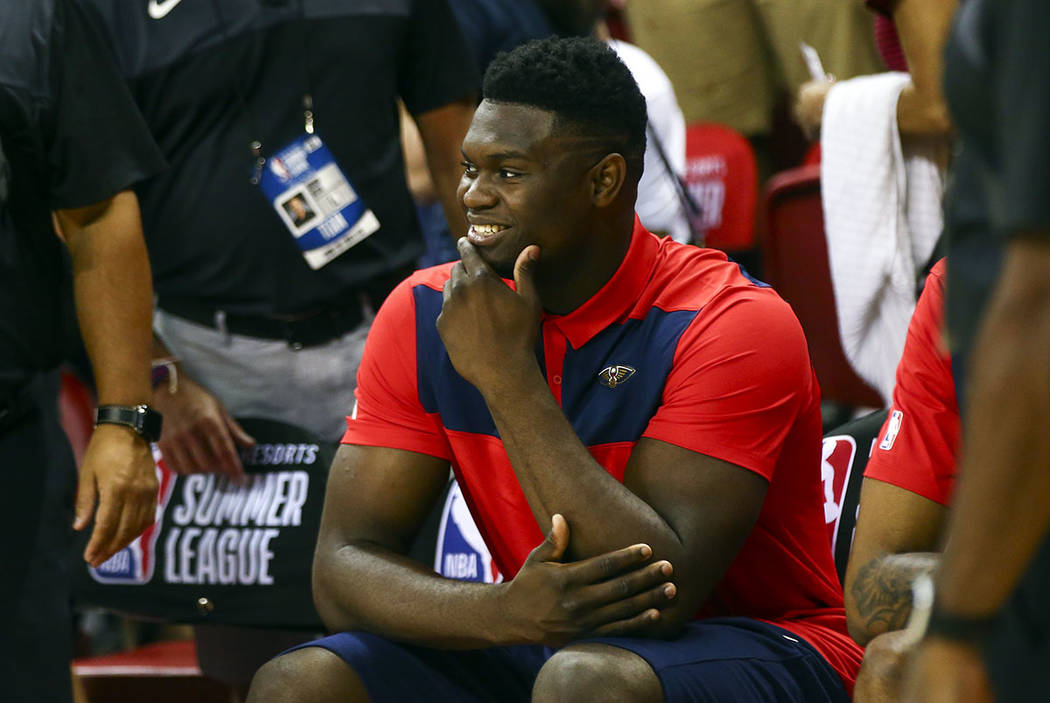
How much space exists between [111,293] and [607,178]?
87 centimetres

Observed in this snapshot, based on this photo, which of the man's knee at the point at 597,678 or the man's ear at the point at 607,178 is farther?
the man's ear at the point at 607,178

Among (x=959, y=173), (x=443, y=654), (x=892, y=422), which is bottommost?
(x=443, y=654)

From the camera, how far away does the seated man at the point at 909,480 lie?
7.14 ft

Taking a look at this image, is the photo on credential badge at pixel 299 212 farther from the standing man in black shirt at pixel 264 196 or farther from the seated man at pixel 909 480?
Answer: the seated man at pixel 909 480

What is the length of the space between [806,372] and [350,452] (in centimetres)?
78

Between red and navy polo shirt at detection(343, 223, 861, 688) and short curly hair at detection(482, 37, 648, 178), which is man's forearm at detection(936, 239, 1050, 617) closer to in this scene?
A: red and navy polo shirt at detection(343, 223, 861, 688)

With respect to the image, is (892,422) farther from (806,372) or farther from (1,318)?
(1,318)

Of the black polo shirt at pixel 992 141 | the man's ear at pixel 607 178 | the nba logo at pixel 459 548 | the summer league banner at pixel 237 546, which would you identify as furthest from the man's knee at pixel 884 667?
the summer league banner at pixel 237 546

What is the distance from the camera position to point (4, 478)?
2463 millimetres

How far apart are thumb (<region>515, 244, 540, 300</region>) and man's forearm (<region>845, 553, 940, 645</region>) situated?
0.67 m

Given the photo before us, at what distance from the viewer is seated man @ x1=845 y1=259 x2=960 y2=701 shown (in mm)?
2176

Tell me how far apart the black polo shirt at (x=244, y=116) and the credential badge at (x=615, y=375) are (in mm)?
921

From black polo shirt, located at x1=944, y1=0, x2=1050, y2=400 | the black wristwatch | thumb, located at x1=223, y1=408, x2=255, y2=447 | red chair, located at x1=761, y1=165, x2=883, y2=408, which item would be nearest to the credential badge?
the black wristwatch

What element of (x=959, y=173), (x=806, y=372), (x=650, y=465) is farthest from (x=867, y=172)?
(x=959, y=173)
